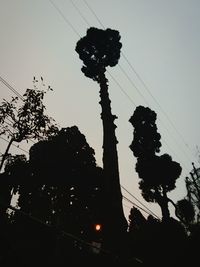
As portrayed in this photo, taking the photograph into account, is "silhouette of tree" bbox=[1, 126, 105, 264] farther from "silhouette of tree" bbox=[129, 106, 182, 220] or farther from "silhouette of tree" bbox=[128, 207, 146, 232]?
"silhouette of tree" bbox=[129, 106, 182, 220]

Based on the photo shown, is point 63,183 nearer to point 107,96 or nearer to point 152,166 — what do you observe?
point 152,166

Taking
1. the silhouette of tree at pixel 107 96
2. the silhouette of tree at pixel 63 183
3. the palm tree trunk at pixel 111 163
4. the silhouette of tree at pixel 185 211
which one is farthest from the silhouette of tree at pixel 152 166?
the palm tree trunk at pixel 111 163

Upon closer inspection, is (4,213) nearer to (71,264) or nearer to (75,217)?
(71,264)

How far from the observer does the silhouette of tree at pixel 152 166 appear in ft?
95.9

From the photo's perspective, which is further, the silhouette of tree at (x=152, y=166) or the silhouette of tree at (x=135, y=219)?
the silhouette of tree at (x=135, y=219)

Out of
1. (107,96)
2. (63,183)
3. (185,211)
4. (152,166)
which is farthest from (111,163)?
(63,183)

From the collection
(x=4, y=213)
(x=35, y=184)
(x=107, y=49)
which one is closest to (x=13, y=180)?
(x=35, y=184)

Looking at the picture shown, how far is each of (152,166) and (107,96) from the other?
1344 centimetres

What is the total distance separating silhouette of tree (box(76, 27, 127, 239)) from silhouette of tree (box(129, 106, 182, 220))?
11118 millimetres

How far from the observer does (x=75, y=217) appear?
41312 mm

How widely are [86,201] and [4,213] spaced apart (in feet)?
120

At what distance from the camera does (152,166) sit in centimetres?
2933

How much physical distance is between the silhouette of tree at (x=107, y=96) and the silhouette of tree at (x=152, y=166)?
36.5 feet

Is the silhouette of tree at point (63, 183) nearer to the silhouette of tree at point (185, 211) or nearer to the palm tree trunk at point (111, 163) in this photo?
the silhouette of tree at point (185, 211)
